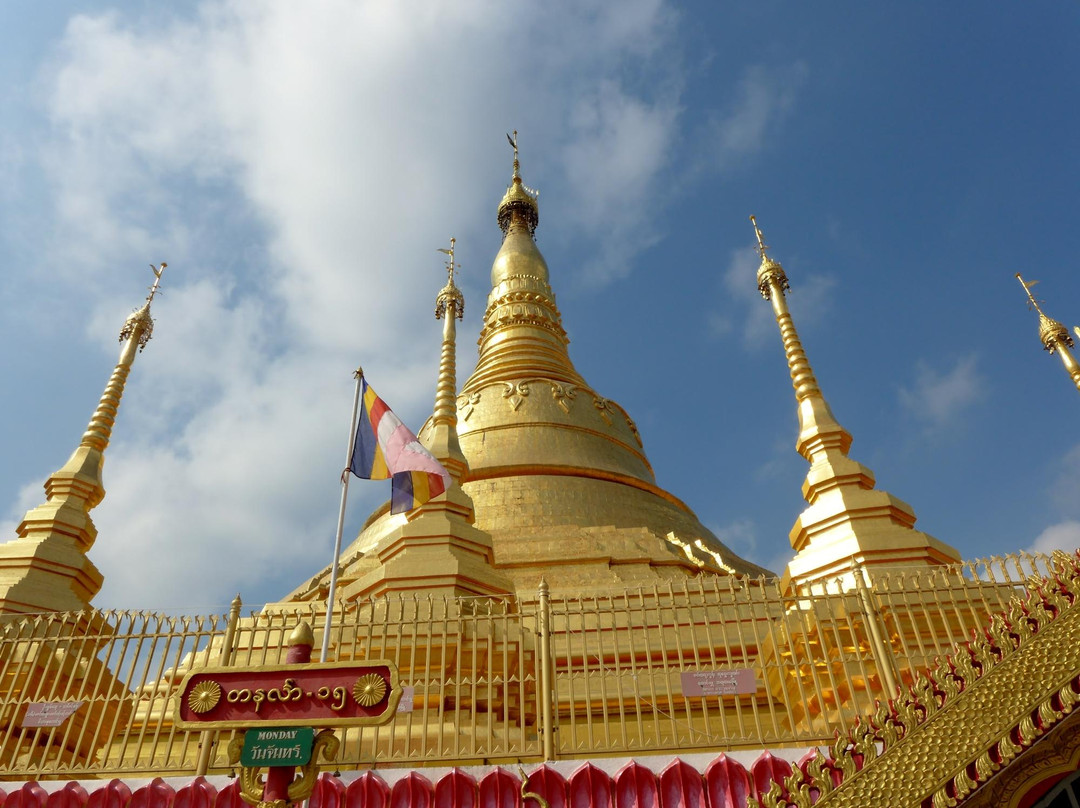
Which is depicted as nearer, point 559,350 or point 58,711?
point 58,711

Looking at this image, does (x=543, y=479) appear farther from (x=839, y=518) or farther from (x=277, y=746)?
(x=277, y=746)

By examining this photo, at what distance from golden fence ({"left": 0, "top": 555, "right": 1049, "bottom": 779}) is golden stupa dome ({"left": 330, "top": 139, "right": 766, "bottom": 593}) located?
10.5 feet

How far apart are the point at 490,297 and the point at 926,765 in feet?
73.2

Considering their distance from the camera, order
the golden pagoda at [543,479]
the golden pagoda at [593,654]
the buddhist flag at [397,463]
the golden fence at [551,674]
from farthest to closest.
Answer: the golden pagoda at [543,479] → the buddhist flag at [397,463] → the golden fence at [551,674] → the golden pagoda at [593,654]

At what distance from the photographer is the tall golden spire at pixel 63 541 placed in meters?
10.4

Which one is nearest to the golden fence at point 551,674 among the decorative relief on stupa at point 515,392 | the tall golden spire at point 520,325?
the decorative relief on stupa at point 515,392

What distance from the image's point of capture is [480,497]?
621 inches

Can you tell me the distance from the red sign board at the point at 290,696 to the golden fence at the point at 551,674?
1.75m

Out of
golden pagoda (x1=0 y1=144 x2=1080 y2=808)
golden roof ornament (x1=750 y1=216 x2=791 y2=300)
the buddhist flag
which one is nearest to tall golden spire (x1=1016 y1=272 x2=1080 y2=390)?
golden pagoda (x1=0 y1=144 x2=1080 y2=808)

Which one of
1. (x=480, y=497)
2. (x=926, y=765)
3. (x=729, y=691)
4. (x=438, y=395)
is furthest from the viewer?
(x=480, y=497)

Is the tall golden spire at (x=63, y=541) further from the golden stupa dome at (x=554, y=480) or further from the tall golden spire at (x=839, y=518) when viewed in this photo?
the tall golden spire at (x=839, y=518)

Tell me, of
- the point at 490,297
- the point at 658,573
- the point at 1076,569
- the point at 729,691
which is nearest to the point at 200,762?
the point at 729,691

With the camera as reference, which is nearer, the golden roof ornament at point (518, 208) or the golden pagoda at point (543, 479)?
the golden pagoda at point (543, 479)

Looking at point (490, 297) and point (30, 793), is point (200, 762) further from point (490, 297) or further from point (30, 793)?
point (490, 297)
